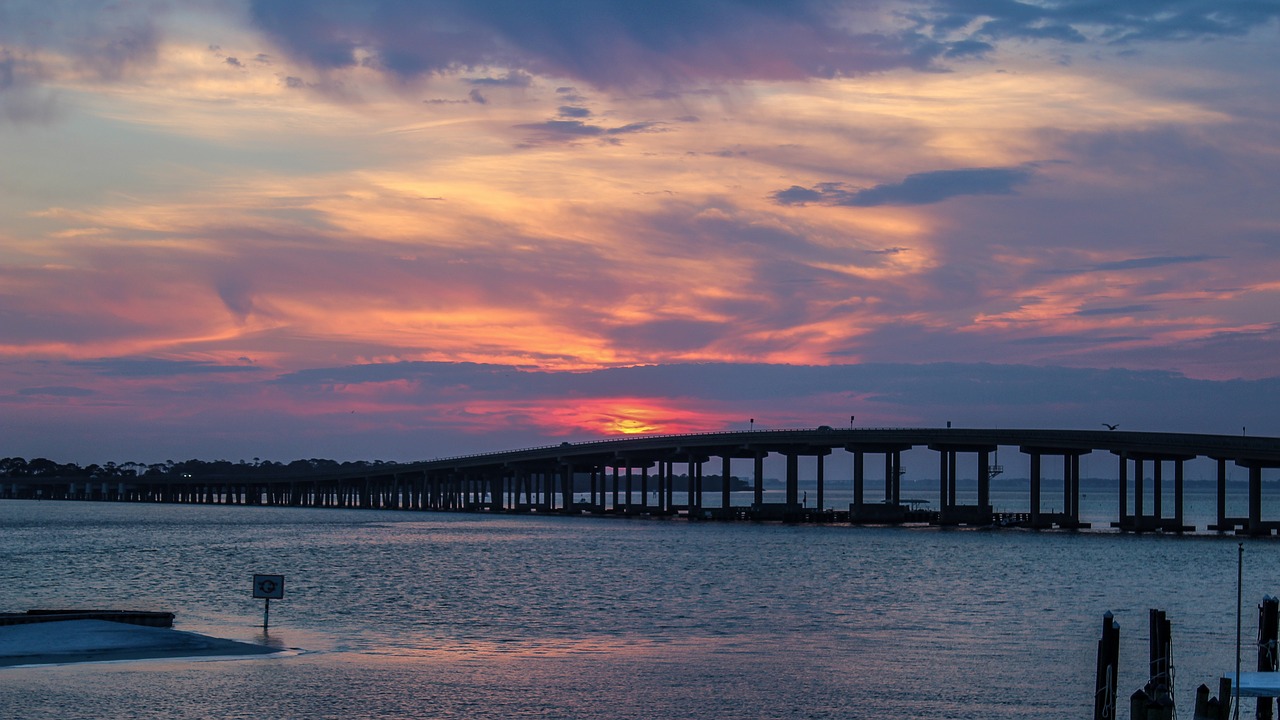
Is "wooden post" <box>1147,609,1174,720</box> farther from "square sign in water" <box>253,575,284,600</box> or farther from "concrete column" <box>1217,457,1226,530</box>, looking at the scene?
"concrete column" <box>1217,457,1226,530</box>

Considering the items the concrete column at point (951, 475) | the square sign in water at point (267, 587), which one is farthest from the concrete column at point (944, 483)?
the square sign in water at point (267, 587)

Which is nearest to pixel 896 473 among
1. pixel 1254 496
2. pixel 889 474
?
pixel 889 474

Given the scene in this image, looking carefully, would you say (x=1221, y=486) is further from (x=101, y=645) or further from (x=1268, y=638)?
(x=101, y=645)

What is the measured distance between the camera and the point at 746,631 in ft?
161

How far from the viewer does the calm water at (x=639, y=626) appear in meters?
32.4

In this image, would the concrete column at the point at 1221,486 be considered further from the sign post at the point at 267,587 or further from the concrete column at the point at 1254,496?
the sign post at the point at 267,587

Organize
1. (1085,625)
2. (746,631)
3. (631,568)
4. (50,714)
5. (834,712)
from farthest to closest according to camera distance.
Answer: (631,568)
(1085,625)
(746,631)
(834,712)
(50,714)

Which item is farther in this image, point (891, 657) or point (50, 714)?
point (891, 657)

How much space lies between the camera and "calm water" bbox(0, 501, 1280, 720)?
3244cm

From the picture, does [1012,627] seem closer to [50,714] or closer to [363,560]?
[50,714]

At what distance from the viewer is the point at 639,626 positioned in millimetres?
50219

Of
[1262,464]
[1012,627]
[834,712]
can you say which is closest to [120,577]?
[1012,627]

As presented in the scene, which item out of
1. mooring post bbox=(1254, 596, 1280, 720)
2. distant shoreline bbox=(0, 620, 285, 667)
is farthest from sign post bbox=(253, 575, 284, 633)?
mooring post bbox=(1254, 596, 1280, 720)

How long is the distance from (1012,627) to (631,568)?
119 ft
